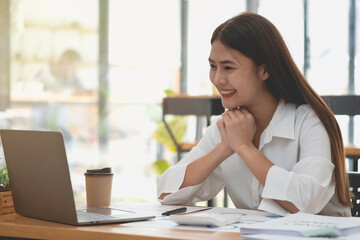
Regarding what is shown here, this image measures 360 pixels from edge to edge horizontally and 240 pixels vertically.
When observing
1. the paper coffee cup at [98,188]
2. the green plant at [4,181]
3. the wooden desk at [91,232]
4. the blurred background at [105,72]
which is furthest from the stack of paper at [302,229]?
the blurred background at [105,72]

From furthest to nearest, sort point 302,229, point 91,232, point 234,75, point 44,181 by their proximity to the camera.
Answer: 1. point 234,75
2. point 44,181
3. point 91,232
4. point 302,229

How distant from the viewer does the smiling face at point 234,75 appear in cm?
204

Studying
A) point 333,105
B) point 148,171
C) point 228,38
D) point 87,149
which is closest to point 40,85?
point 87,149

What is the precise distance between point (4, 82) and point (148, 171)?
5.66ft

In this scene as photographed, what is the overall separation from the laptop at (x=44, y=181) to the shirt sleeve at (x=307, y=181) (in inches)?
15.6

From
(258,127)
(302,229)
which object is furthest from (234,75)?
(302,229)

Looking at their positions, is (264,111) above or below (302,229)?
above

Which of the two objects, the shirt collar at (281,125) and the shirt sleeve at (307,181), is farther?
the shirt collar at (281,125)

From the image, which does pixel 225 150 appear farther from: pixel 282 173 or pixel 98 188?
pixel 98 188

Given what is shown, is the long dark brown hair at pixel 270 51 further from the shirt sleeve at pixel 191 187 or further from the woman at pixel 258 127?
Answer: the shirt sleeve at pixel 191 187

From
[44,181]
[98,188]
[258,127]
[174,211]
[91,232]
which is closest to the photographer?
[91,232]

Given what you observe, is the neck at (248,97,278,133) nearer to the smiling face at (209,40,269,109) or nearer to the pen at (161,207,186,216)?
the smiling face at (209,40,269,109)

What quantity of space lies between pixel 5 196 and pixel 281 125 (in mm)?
932

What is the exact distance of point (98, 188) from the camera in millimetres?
1925
